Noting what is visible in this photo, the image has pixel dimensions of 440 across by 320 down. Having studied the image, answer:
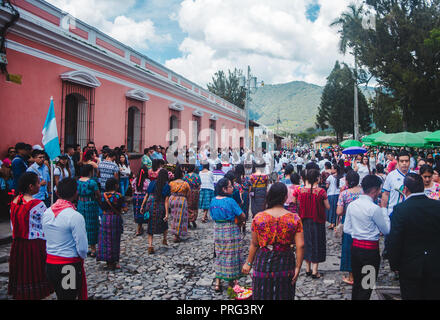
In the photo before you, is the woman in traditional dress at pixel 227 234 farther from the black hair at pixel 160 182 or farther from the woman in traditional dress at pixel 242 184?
the woman in traditional dress at pixel 242 184

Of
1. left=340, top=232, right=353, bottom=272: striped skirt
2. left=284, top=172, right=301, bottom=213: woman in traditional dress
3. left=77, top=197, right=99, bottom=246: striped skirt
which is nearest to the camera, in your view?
left=340, top=232, right=353, bottom=272: striped skirt

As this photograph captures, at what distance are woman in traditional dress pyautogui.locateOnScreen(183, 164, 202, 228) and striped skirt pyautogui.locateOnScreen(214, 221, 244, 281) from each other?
365 cm

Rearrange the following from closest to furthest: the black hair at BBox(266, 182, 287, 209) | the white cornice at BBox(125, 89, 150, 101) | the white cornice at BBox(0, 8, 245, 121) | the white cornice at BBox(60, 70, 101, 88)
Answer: the black hair at BBox(266, 182, 287, 209)
the white cornice at BBox(0, 8, 245, 121)
the white cornice at BBox(60, 70, 101, 88)
the white cornice at BBox(125, 89, 150, 101)

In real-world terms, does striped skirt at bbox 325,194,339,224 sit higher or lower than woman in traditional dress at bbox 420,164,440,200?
lower

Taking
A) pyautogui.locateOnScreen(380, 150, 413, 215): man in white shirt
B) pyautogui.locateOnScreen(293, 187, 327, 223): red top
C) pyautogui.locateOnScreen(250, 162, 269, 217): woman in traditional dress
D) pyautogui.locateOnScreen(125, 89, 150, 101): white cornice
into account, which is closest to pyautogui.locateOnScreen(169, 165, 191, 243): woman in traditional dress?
pyautogui.locateOnScreen(250, 162, 269, 217): woman in traditional dress

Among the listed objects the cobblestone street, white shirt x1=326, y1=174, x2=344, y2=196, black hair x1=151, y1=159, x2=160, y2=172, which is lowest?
the cobblestone street

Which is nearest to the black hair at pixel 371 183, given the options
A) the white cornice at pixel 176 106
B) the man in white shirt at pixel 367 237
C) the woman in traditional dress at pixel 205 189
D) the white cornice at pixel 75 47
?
the man in white shirt at pixel 367 237

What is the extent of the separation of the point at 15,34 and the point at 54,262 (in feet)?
23.6

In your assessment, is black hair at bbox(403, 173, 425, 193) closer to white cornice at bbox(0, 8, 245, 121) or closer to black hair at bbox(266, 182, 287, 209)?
black hair at bbox(266, 182, 287, 209)

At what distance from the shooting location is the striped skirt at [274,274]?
2857 millimetres

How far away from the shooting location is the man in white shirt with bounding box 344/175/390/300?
11.3 feet

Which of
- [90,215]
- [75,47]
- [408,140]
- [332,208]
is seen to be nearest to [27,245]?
[90,215]

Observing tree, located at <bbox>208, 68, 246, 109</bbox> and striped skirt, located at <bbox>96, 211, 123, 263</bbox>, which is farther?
tree, located at <bbox>208, 68, 246, 109</bbox>
